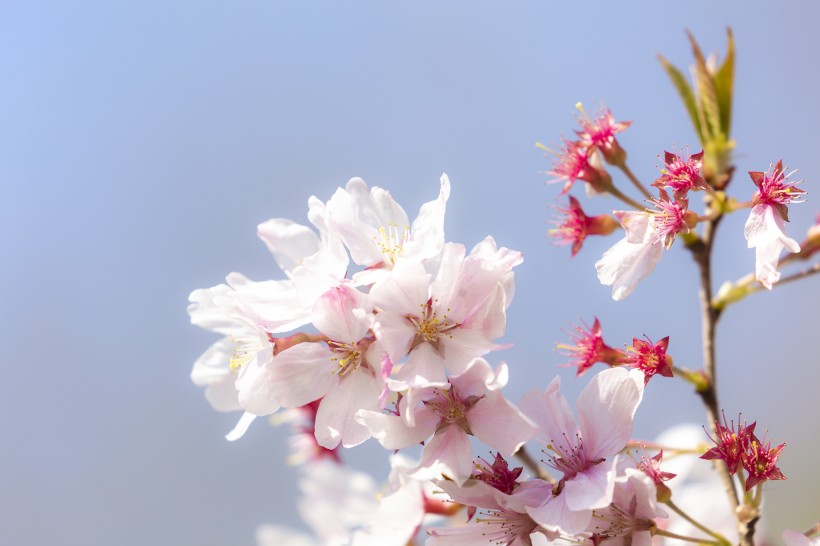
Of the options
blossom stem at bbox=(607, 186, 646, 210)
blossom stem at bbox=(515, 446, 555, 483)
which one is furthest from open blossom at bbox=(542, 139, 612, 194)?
blossom stem at bbox=(515, 446, 555, 483)

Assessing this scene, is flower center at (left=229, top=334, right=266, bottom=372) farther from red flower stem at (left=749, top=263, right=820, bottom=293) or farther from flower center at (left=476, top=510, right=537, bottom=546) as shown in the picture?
red flower stem at (left=749, top=263, right=820, bottom=293)

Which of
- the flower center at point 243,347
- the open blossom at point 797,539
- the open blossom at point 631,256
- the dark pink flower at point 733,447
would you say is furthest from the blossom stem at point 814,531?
the flower center at point 243,347

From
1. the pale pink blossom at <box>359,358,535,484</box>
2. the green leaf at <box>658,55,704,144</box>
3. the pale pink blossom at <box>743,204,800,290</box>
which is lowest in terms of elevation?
the pale pink blossom at <box>359,358,535,484</box>

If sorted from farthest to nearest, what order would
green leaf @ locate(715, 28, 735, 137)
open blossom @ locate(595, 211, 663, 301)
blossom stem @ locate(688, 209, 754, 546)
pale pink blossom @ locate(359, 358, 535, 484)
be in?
green leaf @ locate(715, 28, 735, 137)
blossom stem @ locate(688, 209, 754, 546)
open blossom @ locate(595, 211, 663, 301)
pale pink blossom @ locate(359, 358, 535, 484)

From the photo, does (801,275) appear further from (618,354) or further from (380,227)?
(380,227)

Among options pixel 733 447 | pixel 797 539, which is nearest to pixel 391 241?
pixel 733 447

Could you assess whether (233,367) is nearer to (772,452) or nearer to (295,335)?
(295,335)

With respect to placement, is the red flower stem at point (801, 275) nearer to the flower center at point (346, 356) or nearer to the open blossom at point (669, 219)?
the open blossom at point (669, 219)
